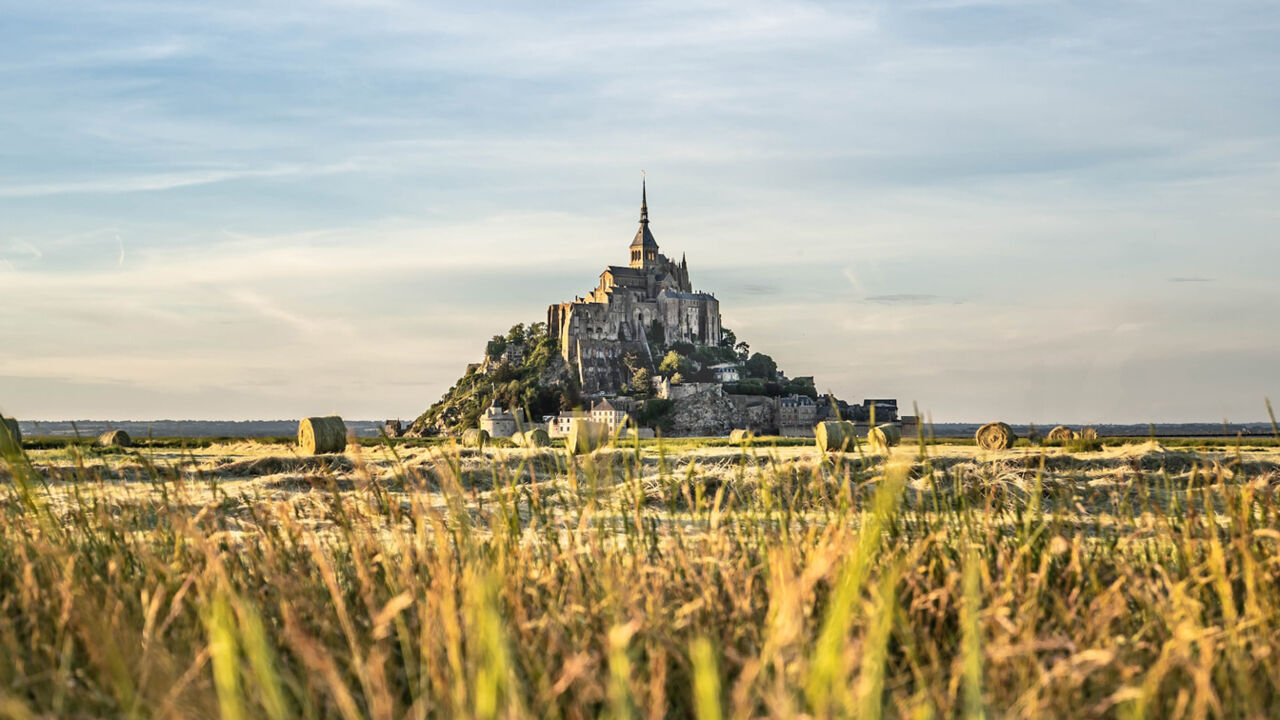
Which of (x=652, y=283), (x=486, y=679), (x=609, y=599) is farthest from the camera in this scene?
(x=652, y=283)

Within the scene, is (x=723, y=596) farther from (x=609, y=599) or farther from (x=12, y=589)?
(x=12, y=589)

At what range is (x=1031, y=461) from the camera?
16.9 meters

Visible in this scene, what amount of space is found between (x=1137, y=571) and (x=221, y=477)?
15584 mm

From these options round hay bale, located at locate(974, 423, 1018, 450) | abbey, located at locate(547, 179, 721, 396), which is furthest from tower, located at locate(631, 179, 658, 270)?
round hay bale, located at locate(974, 423, 1018, 450)

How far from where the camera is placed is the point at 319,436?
83.7 ft

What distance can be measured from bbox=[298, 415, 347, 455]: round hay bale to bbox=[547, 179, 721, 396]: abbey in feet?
265

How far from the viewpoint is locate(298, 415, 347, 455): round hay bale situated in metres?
25.3

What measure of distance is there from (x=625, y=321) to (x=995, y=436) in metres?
90.1

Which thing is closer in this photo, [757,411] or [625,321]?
[757,411]

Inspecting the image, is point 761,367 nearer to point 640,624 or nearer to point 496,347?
point 496,347

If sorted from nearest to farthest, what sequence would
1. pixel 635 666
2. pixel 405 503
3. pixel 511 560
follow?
pixel 635 666, pixel 511 560, pixel 405 503

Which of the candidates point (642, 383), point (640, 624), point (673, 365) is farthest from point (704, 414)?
point (640, 624)

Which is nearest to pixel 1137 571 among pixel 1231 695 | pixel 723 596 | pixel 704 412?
pixel 1231 695

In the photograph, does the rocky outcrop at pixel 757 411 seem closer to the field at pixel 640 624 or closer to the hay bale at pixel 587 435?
the hay bale at pixel 587 435
